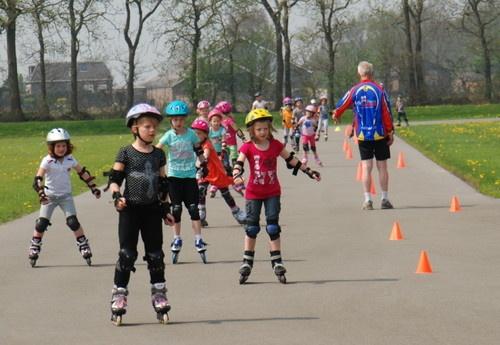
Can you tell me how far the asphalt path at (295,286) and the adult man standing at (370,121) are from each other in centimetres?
51

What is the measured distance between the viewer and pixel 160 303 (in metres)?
8.19

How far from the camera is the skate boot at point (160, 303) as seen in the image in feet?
26.7

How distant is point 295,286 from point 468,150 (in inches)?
791

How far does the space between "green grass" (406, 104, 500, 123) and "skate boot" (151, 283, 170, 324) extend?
53.1 metres

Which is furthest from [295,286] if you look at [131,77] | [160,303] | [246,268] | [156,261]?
[131,77]

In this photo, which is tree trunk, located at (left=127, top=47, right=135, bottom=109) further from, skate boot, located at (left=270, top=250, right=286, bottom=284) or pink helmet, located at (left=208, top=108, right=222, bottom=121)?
skate boot, located at (left=270, top=250, right=286, bottom=284)

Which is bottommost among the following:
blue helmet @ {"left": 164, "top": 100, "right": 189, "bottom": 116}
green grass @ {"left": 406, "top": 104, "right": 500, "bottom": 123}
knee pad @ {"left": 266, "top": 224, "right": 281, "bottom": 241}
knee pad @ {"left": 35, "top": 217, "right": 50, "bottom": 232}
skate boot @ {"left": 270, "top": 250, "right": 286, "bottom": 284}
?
skate boot @ {"left": 270, "top": 250, "right": 286, "bottom": 284}

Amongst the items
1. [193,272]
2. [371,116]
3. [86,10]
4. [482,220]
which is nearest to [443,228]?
[482,220]

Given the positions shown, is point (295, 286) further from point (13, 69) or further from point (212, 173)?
point (13, 69)

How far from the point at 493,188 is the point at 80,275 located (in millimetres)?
9506

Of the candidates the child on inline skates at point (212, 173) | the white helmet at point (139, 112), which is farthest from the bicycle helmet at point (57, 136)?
the white helmet at point (139, 112)

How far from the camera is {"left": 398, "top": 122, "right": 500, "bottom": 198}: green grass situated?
20.4 metres

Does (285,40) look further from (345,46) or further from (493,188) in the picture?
(493,188)

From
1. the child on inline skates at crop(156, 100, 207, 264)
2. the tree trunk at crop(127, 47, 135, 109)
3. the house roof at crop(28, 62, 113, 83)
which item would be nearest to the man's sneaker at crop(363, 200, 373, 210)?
the child on inline skates at crop(156, 100, 207, 264)
